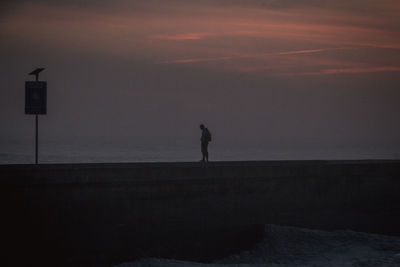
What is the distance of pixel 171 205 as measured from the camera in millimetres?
22203

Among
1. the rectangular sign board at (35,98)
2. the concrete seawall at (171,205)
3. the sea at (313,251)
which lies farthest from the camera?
the sea at (313,251)

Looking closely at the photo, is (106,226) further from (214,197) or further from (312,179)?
(312,179)

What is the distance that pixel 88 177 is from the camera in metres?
20.7

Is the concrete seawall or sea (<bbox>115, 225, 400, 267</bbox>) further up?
the concrete seawall

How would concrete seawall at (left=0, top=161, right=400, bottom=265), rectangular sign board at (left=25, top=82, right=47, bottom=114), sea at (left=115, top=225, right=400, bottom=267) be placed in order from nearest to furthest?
concrete seawall at (left=0, top=161, right=400, bottom=265), rectangular sign board at (left=25, top=82, right=47, bottom=114), sea at (left=115, top=225, right=400, bottom=267)

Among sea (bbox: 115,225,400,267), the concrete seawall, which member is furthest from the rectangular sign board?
sea (bbox: 115,225,400,267)

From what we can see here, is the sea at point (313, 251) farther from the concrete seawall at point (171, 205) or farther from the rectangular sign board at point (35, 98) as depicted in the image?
the rectangular sign board at point (35, 98)

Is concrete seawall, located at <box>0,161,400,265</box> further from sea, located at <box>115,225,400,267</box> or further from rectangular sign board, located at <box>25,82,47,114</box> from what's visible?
rectangular sign board, located at <box>25,82,47,114</box>

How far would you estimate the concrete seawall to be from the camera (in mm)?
19797

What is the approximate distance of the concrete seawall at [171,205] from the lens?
19797mm

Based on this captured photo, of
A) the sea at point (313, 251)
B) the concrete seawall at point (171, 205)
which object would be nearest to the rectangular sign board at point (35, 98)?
the concrete seawall at point (171, 205)

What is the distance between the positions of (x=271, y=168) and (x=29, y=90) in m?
8.74

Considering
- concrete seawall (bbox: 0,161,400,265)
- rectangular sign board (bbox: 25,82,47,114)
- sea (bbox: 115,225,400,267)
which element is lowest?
sea (bbox: 115,225,400,267)

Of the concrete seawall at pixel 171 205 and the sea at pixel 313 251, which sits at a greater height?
the concrete seawall at pixel 171 205
